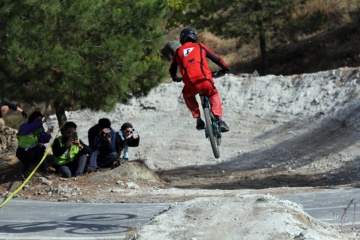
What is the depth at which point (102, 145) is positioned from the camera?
45.0ft

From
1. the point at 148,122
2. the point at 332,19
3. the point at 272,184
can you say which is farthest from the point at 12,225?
the point at 332,19

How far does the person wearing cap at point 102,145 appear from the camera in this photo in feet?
43.8

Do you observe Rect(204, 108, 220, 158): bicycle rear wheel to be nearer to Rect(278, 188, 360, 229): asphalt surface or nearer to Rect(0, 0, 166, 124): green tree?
Rect(278, 188, 360, 229): asphalt surface

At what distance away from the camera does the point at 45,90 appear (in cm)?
1372

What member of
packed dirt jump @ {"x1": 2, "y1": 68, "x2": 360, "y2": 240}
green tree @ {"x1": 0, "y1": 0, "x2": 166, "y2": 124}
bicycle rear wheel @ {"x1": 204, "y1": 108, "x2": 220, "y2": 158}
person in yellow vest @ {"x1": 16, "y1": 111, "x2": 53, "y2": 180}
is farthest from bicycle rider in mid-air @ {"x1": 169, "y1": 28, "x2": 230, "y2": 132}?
person in yellow vest @ {"x1": 16, "y1": 111, "x2": 53, "y2": 180}

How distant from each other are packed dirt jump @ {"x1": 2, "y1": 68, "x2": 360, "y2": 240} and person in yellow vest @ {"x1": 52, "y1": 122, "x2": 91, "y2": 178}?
30 cm

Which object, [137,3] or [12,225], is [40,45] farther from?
[12,225]

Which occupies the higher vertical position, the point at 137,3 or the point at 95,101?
the point at 137,3

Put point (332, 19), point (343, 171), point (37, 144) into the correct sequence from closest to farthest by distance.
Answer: point (37, 144)
point (343, 171)
point (332, 19)

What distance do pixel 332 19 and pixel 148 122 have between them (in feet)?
50.1

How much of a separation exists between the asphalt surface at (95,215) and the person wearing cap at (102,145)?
2.29 metres

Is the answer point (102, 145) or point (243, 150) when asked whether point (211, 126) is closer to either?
point (102, 145)

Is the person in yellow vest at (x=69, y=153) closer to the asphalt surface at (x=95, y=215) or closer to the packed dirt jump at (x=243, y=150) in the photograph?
the packed dirt jump at (x=243, y=150)

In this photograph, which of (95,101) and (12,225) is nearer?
(12,225)
